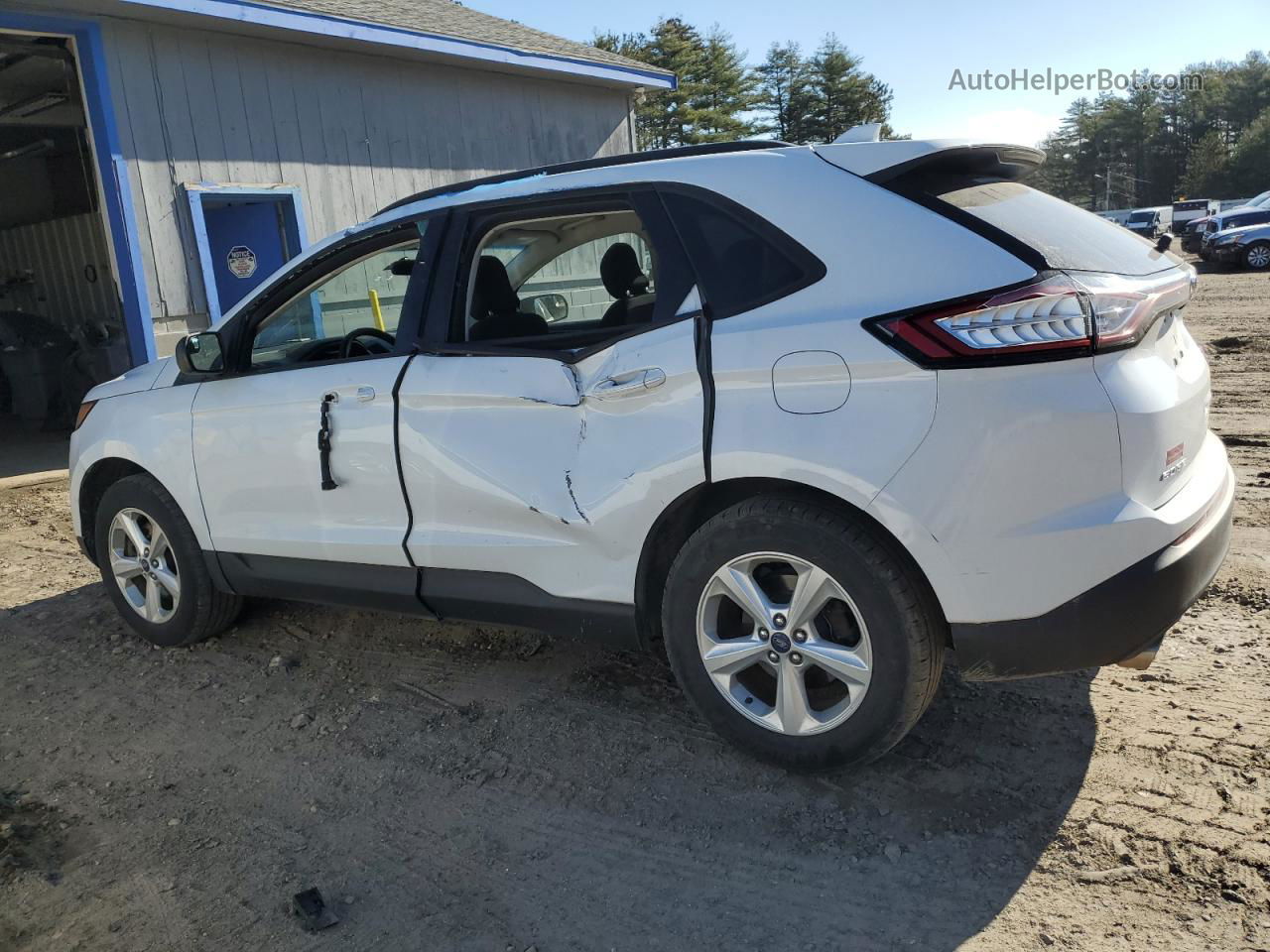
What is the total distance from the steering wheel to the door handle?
1080 mm

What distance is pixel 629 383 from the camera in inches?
116

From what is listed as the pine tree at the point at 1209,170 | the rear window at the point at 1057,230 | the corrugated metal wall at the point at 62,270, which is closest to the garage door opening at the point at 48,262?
the corrugated metal wall at the point at 62,270

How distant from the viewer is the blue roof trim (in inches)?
338

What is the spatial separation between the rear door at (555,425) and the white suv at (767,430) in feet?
0.03

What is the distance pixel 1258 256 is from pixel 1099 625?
2181 cm

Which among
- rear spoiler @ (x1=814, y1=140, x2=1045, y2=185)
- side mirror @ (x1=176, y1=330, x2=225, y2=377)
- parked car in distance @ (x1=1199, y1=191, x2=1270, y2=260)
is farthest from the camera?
parked car in distance @ (x1=1199, y1=191, x2=1270, y2=260)

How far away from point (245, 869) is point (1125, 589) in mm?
2490

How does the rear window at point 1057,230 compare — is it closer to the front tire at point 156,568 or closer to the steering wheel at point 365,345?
the steering wheel at point 365,345

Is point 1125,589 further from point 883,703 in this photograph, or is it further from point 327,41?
point 327,41

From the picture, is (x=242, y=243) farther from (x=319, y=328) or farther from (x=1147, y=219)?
(x=1147, y=219)

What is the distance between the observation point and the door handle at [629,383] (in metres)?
2.91

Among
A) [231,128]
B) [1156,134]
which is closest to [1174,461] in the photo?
[231,128]

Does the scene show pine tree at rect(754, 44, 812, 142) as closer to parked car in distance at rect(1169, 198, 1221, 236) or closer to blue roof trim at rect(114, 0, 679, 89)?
parked car in distance at rect(1169, 198, 1221, 236)

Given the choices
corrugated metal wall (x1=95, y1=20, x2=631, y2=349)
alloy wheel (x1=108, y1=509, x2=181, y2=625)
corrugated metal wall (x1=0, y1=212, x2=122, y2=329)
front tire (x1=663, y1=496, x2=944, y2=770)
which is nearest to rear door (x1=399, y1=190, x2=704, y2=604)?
front tire (x1=663, y1=496, x2=944, y2=770)
